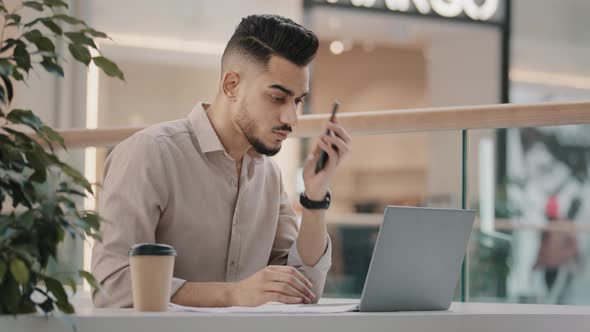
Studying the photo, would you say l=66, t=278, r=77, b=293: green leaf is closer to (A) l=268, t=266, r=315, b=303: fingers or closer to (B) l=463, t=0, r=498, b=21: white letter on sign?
(A) l=268, t=266, r=315, b=303: fingers

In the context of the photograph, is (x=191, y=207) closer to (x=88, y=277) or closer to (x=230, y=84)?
(x=230, y=84)

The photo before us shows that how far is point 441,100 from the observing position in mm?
8508

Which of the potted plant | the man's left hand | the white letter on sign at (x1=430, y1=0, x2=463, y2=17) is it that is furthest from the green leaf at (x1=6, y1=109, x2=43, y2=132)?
the white letter on sign at (x1=430, y1=0, x2=463, y2=17)

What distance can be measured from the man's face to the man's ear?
2.5 inches

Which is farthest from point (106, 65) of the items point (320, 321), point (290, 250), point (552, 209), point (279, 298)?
point (552, 209)

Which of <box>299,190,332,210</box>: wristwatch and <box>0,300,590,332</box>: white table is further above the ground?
<box>299,190,332,210</box>: wristwatch

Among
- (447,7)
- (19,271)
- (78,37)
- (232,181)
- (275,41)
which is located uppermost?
(447,7)

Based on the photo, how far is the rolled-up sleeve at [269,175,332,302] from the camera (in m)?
2.22

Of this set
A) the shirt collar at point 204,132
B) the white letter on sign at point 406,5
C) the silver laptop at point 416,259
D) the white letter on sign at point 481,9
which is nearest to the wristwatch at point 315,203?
the shirt collar at point 204,132

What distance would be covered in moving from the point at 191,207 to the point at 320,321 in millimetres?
742

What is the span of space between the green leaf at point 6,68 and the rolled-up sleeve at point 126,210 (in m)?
0.51

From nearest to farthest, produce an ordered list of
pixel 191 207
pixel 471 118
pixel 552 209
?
1. pixel 191 207
2. pixel 471 118
3. pixel 552 209

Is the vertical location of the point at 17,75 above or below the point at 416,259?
above

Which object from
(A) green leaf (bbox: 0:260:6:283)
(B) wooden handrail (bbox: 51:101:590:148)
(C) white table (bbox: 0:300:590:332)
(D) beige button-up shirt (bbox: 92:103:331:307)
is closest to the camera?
(A) green leaf (bbox: 0:260:6:283)
